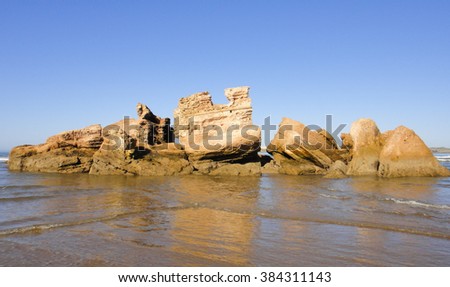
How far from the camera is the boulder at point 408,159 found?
21.4 meters

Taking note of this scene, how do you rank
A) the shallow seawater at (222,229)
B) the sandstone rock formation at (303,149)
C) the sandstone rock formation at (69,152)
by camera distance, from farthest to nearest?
the sandstone rock formation at (303,149) → the sandstone rock formation at (69,152) → the shallow seawater at (222,229)

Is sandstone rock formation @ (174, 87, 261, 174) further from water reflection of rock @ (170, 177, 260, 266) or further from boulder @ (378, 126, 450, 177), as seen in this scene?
boulder @ (378, 126, 450, 177)

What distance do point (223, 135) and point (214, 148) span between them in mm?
967

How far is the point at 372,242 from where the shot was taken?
6484mm

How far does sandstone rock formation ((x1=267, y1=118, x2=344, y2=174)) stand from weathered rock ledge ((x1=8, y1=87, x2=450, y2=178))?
2.6 inches

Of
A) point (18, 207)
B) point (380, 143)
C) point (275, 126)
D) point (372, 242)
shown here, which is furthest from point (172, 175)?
point (372, 242)

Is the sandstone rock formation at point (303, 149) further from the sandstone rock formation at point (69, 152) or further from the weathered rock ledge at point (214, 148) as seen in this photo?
the sandstone rock formation at point (69, 152)

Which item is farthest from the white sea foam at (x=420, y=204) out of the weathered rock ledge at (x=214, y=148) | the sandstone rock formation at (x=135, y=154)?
the sandstone rock formation at (x=135, y=154)

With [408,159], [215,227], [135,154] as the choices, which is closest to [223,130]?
[135,154]

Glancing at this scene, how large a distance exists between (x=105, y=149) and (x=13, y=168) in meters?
7.85

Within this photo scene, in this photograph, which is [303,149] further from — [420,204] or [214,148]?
[420,204]

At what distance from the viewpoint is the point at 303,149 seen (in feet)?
76.3
